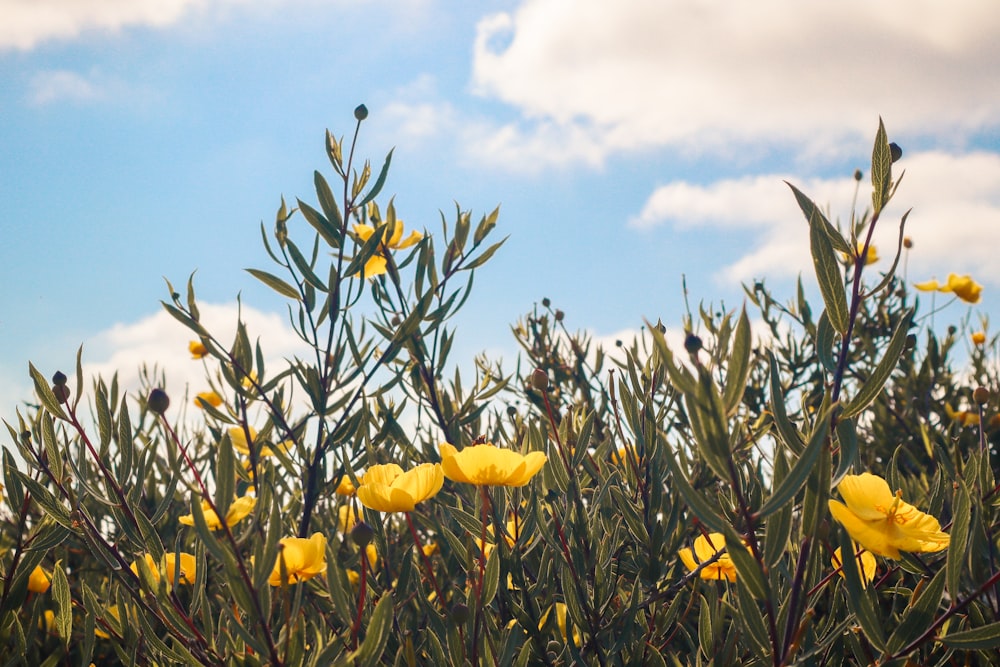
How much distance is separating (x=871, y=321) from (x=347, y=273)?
Answer: 8.38ft

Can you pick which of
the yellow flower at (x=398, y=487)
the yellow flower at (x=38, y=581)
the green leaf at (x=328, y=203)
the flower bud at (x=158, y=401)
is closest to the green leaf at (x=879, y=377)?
the yellow flower at (x=398, y=487)

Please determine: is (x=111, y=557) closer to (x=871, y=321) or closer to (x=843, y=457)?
(x=843, y=457)

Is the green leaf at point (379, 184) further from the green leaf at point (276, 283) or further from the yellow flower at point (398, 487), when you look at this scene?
the yellow flower at point (398, 487)

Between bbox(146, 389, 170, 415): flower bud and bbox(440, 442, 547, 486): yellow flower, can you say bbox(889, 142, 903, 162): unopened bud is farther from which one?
bbox(146, 389, 170, 415): flower bud

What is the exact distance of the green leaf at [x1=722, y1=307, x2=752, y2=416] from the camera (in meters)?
0.52

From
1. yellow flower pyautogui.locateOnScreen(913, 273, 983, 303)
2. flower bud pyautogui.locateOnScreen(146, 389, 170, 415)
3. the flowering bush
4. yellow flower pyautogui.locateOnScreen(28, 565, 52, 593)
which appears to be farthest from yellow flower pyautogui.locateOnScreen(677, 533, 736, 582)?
yellow flower pyautogui.locateOnScreen(913, 273, 983, 303)

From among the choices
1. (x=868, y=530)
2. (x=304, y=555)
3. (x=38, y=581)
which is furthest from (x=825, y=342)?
(x=38, y=581)

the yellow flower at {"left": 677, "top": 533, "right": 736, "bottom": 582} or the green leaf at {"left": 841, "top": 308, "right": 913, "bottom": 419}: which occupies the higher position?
the green leaf at {"left": 841, "top": 308, "right": 913, "bottom": 419}

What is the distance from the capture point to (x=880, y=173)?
66 centimetres

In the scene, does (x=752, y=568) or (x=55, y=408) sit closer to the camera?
(x=752, y=568)

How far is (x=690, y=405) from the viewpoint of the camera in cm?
52

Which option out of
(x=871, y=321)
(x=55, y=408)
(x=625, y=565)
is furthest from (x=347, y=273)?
(x=871, y=321)

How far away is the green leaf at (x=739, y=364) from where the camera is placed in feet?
1.72

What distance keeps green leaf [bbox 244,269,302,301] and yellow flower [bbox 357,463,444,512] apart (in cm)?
54
